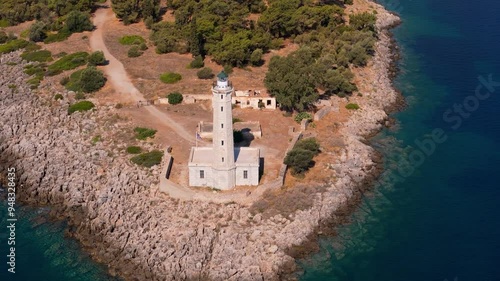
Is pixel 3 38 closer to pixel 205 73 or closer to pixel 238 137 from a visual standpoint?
pixel 205 73

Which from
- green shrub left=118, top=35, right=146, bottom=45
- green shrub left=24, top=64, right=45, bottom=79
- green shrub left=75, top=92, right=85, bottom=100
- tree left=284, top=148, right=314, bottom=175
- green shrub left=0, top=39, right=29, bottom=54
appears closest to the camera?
tree left=284, top=148, right=314, bottom=175

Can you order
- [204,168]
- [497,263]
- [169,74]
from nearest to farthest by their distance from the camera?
[497,263]
[204,168]
[169,74]

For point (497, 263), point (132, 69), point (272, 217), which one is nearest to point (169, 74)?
point (132, 69)

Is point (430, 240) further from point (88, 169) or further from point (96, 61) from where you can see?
point (96, 61)

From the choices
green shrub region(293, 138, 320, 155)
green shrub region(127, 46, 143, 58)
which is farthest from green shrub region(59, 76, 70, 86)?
green shrub region(293, 138, 320, 155)

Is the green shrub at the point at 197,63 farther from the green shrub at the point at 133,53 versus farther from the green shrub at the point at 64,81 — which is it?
the green shrub at the point at 64,81

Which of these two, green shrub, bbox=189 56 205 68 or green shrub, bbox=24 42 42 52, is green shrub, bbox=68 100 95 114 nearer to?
green shrub, bbox=189 56 205 68

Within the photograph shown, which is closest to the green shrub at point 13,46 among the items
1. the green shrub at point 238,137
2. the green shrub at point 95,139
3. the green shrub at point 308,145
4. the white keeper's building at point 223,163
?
the green shrub at point 95,139
